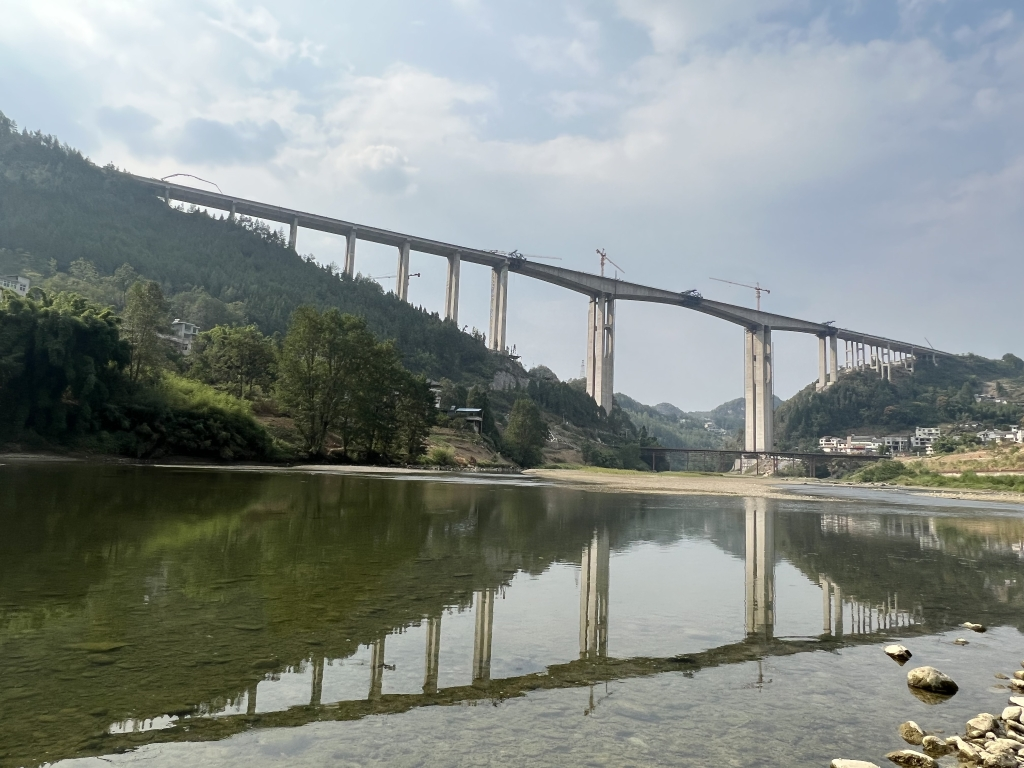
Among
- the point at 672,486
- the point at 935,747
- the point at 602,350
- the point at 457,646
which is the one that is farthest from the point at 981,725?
the point at 602,350

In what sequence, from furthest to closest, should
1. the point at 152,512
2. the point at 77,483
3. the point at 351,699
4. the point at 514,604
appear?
the point at 77,483
the point at 152,512
the point at 514,604
the point at 351,699

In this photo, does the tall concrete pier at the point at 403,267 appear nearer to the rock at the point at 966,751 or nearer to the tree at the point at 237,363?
the tree at the point at 237,363

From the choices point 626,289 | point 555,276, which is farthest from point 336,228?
point 626,289

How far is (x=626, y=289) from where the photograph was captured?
15250 cm

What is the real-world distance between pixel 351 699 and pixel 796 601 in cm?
677

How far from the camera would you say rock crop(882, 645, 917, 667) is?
21.2 ft

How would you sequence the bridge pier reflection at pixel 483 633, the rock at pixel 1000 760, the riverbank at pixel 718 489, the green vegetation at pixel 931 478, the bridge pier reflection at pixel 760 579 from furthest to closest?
the green vegetation at pixel 931 478
the riverbank at pixel 718 489
the bridge pier reflection at pixel 760 579
the bridge pier reflection at pixel 483 633
the rock at pixel 1000 760

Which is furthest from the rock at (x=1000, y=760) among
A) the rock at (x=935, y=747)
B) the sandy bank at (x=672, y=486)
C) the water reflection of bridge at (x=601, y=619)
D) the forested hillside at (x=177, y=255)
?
the forested hillside at (x=177, y=255)

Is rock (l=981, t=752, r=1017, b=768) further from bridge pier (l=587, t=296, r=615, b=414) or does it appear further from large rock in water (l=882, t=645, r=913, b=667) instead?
bridge pier (l=587, t=296, r=615, b=414)

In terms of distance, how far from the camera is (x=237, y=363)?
67875mm

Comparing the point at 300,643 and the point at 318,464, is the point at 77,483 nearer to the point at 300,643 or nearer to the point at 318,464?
the point at 300,643

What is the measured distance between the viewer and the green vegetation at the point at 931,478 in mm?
65750

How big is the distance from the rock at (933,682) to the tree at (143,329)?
5364 centimetres

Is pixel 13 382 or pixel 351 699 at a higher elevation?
pixel 13 382
